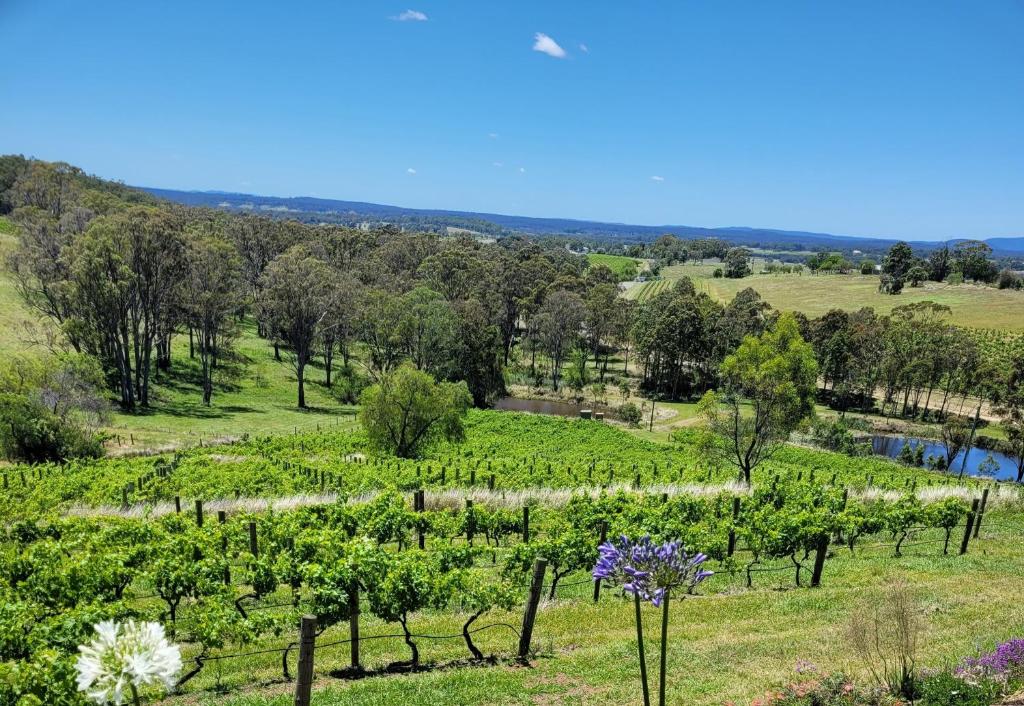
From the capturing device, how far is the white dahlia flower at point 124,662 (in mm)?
3840

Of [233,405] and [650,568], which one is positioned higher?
[650,568]

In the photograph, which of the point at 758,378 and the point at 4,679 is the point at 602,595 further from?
the point at 758,378

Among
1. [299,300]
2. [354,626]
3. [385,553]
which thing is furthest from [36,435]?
[354,626]

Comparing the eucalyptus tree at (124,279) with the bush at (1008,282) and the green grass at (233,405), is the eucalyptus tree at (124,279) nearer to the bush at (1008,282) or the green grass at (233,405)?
the green grass at (233,405)

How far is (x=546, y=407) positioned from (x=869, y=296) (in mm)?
85698

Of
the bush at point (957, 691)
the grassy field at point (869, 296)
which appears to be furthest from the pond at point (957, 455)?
the bush at point (957, 691)

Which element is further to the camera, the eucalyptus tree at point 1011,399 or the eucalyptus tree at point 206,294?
the eucalyptus tree at point 1011,399

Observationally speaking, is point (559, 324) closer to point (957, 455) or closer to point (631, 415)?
point (631, 415)

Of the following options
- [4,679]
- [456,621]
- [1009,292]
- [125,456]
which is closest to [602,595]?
[456,621]

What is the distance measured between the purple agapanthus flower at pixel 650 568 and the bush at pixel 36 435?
33.6 m

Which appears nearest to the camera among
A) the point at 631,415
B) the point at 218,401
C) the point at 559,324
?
the point at 218,401

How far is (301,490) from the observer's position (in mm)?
24391

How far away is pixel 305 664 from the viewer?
24.8 ft

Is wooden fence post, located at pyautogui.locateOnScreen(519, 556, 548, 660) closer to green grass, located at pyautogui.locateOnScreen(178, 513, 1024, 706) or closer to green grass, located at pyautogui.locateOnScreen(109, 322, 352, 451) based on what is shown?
green grass, located at pyautogui.locateOnScreen(178, 513, 1024, 706)
